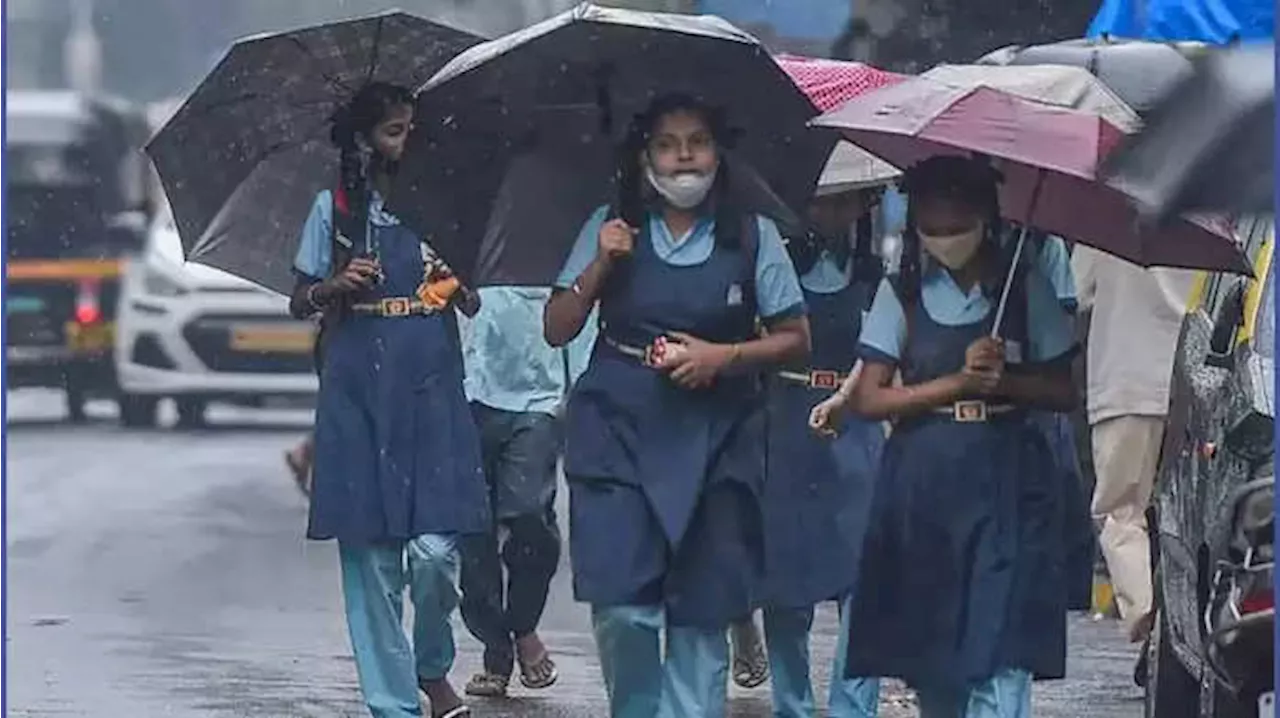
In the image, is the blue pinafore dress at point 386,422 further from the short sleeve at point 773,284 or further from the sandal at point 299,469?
the sandal at point 299,469

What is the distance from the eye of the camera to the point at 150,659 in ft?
38.5

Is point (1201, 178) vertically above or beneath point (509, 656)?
above

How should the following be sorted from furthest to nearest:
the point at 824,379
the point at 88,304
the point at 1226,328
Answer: the point at 88,304, the point at 824,379, the point at 1226,328

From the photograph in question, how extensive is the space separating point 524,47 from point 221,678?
155 inches

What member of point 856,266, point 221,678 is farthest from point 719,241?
point 221,678

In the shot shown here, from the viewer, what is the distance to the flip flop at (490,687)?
10.7 metres

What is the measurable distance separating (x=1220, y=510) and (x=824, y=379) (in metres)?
2.07

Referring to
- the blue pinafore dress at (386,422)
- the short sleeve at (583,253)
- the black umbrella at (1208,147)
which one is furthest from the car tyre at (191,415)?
the black umbrella at (1208,147)

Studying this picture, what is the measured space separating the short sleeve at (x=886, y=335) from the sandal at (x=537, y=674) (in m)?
3.60

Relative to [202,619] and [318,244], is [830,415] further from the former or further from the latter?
[202,619]

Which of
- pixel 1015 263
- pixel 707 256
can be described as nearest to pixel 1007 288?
pixel 1015 263

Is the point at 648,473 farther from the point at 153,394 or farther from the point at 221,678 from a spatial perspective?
the point at 153,394

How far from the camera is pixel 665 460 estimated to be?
7.75 meters

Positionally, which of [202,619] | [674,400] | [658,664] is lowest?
[202,619]
